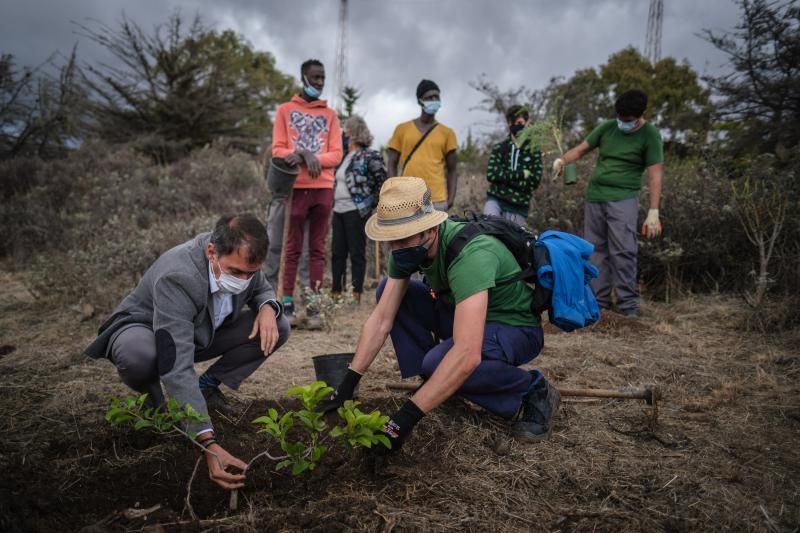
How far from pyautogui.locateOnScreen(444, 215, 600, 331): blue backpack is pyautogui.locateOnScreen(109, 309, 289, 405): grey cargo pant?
133 cm

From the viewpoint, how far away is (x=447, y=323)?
2982mm

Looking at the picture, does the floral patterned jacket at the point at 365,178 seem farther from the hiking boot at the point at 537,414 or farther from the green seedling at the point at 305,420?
the green seedling at the point at 305,420

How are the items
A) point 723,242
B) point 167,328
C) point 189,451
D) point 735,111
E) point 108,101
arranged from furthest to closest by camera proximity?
point 108,101
point 735,111
point 723,242
point 189,451
point 167,328

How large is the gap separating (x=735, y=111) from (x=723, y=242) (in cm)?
207

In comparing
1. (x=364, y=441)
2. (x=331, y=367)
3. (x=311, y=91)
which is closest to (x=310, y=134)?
(x=311, y=91)

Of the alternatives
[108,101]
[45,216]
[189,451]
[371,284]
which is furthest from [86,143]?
[189,451]

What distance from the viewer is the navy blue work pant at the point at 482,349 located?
2.62 metres

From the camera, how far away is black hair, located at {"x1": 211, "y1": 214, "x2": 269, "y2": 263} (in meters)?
2.44

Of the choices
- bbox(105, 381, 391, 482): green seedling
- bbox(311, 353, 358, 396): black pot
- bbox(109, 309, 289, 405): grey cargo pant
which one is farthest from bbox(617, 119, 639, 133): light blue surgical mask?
bbox(105, 381, 391, 482): green seedling

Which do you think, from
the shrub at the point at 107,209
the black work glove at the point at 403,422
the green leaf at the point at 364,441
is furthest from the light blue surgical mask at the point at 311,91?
the green leaf at the point at 364,441

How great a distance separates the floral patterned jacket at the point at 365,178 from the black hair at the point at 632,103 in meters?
2.26

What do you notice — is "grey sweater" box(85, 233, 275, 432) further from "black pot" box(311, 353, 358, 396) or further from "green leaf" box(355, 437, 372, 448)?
"green leaf" box(355, 437, 372, 448)

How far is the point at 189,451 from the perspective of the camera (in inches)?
102

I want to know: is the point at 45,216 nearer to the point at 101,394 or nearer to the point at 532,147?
the point at 101,394
